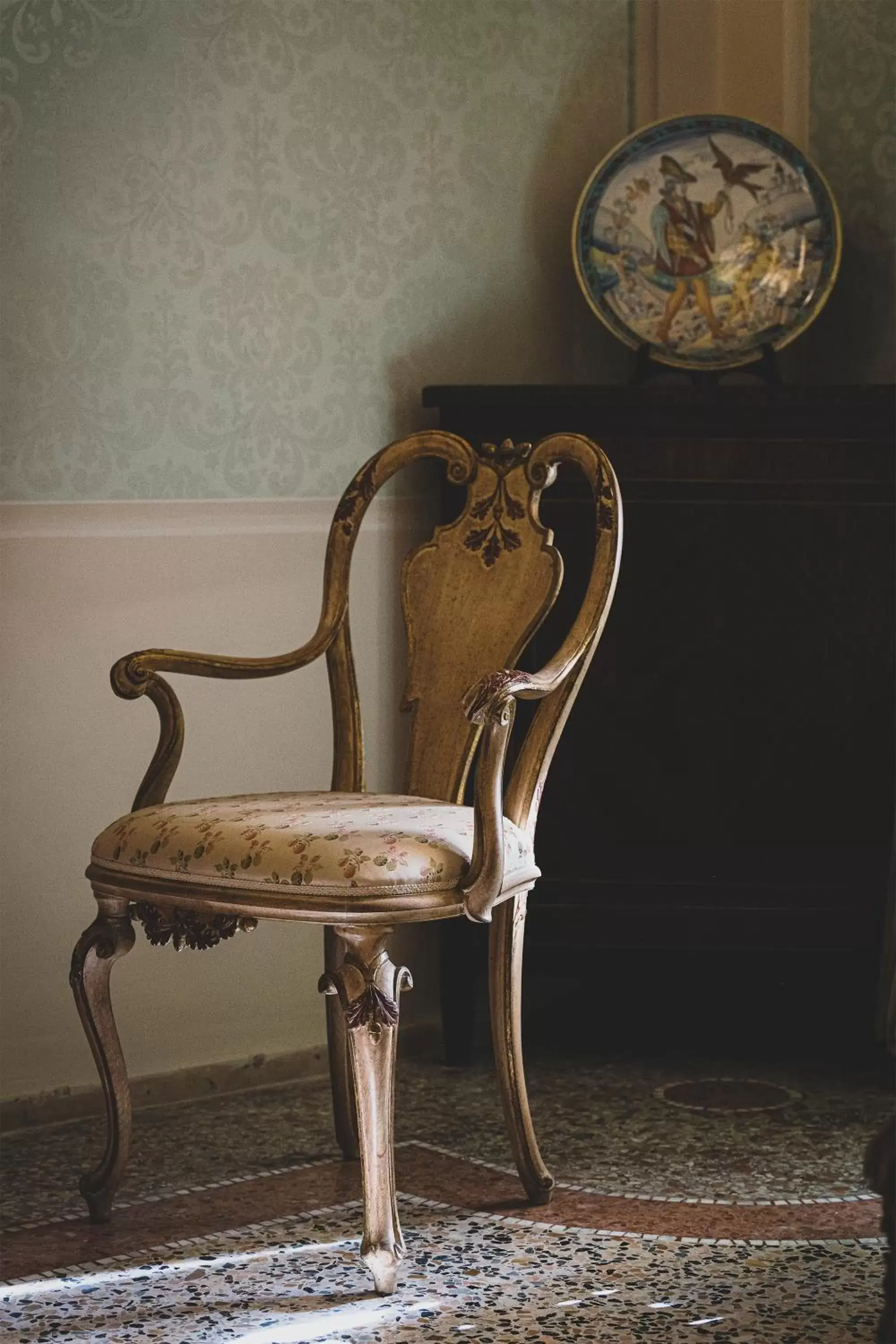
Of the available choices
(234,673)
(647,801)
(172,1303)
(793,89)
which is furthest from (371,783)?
(793,89)

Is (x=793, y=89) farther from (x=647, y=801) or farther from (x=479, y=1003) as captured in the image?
(x=479, y=1003)

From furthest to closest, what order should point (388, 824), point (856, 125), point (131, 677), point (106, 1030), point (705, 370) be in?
point (856, 125) → point (705, 370) → point (131, 677) → point (106, 1030) → point (388, 824)

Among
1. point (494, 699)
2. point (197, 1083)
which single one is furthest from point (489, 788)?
point (197, 1083)

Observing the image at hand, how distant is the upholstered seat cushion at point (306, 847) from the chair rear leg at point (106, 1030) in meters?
0.09

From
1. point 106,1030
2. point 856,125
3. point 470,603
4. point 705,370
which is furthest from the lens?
point 856,125

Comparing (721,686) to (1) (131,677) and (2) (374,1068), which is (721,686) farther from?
(2) (374,1068)

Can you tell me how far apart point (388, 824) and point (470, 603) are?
53 cm

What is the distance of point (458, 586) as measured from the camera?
8.41ft

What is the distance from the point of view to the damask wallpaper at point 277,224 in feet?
9.20

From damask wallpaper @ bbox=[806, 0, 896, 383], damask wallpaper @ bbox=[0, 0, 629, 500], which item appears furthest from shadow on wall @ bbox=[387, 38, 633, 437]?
damask wallpaper @ bbox=[806, 0, 896, 383]

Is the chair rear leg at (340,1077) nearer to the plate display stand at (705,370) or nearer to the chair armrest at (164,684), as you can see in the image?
the chair armrest at (164,684)

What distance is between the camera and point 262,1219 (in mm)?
2344

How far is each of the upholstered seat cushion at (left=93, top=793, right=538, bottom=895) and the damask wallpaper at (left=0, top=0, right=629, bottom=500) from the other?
0.85 metres

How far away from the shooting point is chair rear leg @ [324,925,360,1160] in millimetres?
2584
